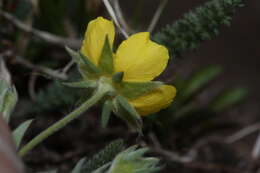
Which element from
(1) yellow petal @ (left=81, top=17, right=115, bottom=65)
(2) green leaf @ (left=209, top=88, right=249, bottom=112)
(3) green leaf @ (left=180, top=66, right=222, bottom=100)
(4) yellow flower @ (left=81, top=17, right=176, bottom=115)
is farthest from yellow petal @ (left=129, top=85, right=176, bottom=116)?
(2) green leaf @ (left=209, top=88, right=249, bottom=112)

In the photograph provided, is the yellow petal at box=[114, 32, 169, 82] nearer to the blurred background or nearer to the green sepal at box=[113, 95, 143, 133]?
the green sepal at box=[113, 95, 143, 133]

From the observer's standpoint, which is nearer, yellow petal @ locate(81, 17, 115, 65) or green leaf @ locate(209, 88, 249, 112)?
yellow petal @ locate(81, 17, 115, 65)

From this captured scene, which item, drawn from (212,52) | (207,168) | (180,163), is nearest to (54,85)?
(180,163)

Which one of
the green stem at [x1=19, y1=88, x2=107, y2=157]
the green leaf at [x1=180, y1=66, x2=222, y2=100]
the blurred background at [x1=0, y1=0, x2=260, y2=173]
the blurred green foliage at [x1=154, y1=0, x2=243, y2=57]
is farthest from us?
the green leaf at [x1=180, y1=66, x2=222, y2=100]

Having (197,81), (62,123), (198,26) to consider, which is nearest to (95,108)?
(197,81)

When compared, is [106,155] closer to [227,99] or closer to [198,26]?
[198,26]
